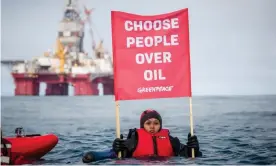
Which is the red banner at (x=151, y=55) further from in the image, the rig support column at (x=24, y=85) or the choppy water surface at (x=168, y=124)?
the rig support column at (x=24, y=85)

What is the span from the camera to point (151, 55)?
158 inches

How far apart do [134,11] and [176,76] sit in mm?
2019

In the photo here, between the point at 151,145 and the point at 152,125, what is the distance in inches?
8.8

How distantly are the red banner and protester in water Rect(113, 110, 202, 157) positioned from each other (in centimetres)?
35

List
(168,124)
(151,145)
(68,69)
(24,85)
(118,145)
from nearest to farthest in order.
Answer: (118,145) < (151,145) < (168,124) < (24,85) < (68,69)

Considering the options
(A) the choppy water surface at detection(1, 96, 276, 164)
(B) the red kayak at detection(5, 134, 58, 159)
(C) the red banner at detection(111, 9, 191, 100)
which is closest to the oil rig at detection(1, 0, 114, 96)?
(A) the choppy water surface at detection(1, 96, 276, 164)

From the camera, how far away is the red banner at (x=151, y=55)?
4000mm

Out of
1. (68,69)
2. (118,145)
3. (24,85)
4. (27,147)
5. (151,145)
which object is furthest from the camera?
(68,69)

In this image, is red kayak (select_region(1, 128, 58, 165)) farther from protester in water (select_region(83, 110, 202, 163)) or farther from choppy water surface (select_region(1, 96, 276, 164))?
protester in water (select_region(83, 110, 202, 163))

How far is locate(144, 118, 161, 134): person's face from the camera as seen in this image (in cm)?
417

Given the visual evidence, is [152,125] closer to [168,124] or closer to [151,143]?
[151,143]

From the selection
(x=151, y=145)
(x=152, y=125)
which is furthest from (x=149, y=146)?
(x=152, y=125)

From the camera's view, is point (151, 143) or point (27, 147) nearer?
point (151, 143)

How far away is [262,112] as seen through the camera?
6.80 meters
